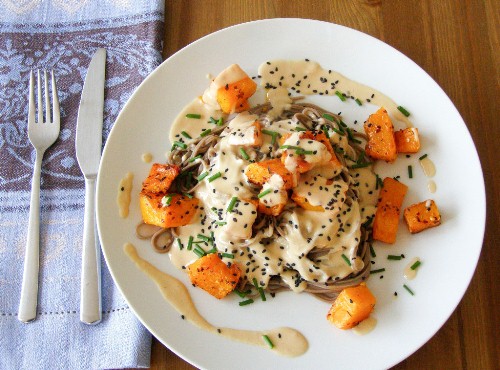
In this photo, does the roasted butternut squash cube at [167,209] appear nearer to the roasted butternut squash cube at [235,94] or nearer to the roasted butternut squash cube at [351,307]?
the roasted butternut squash cube at [235,94]

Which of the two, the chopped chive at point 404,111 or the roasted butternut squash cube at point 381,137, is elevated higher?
the chopped chive at point 404,111

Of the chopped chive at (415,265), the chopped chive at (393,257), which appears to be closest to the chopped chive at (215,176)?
the chopped chive at (393,257)

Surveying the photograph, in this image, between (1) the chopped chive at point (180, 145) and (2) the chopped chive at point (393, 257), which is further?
(1) the chopped chive at point (180, 145)

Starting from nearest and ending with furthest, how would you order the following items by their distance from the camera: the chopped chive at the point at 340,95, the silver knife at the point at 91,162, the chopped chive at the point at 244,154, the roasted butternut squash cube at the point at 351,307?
the roasted butternut squash cube at the point at 351,307 < the chopped chive at the point at 244,154 < the silver knife at the point at 91,162 < the chopped chive at the point at 340,95

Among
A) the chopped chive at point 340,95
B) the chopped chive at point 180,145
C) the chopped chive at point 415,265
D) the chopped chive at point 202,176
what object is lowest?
the chopped chive at point 415,265

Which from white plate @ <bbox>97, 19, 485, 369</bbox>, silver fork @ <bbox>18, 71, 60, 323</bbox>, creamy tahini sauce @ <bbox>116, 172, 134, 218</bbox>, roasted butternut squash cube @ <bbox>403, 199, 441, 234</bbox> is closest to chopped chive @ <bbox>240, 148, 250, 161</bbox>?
white plate @ <bbox>97, 19, 485, 369</bbox>

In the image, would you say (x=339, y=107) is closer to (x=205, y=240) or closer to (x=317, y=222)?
(x=317, y=222)

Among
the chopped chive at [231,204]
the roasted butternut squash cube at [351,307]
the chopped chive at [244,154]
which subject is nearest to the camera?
the roasted butternut squash cube at [351,307]
